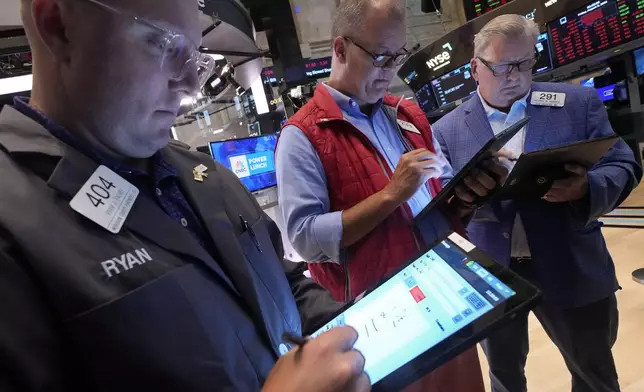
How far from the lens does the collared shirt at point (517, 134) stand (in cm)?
157

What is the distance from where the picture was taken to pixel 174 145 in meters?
1.02

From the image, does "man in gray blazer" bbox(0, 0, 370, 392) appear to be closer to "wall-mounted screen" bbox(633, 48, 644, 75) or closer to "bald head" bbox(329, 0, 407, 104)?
"bald head" bbox(329, 0, 407, 104)

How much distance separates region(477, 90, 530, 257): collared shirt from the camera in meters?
1.57

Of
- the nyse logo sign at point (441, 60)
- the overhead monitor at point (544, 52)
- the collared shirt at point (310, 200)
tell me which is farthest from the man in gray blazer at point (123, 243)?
the nyse logo sign at point (441, 60)

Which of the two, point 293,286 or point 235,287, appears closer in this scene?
point 235,287

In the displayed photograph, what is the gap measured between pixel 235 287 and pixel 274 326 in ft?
0.42

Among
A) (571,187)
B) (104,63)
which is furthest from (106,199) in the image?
(571,187)

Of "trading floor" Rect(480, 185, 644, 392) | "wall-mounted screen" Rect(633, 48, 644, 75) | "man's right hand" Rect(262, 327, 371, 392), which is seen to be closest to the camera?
"man's right hand" Rect(262, 327, 371, 392)

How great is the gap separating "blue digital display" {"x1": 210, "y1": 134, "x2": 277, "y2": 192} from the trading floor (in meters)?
2.99

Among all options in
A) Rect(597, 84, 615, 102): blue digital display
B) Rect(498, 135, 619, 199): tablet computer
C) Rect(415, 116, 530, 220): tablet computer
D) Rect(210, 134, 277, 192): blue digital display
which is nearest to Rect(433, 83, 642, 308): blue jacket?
Rect(498, 135, 619, 199): tablet computer

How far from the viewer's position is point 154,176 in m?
0.80

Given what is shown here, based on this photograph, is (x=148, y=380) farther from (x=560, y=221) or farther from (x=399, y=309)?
Result: (x=560, y=221)

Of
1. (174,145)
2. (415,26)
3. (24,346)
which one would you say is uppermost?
(415,26)

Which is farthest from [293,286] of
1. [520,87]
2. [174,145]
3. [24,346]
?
[520,87]
